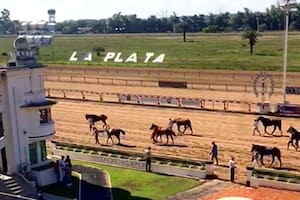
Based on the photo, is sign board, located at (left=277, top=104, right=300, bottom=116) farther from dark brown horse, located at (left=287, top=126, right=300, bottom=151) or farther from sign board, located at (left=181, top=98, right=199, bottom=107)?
dark brown horse, located at (left=287, top=126, right=300, bottom=151)

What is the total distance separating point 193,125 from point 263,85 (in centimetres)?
818

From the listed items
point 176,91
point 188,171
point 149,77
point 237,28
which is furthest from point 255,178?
point 237,28

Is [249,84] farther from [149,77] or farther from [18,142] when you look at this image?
[18,142]

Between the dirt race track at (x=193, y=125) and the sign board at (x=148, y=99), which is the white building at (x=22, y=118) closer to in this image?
the dirt race track at (x=193, y=125)

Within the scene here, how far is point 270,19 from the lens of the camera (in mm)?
155625

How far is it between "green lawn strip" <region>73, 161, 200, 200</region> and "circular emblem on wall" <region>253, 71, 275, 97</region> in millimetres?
19038

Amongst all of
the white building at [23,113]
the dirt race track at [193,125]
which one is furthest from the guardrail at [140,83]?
the white building at [23,113]

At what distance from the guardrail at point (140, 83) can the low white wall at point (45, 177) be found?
28.0m

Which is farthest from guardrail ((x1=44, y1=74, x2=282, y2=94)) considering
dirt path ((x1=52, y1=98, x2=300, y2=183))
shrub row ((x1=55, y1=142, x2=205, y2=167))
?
shrub row ((x1=55, y1=142, x2=205, y2=167))

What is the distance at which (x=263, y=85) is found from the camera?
43.7m

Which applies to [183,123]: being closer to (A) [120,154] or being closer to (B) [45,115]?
(A) [120,154]

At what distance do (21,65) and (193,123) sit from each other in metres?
16.4

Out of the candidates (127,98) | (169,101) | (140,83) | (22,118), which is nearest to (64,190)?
(22,118)

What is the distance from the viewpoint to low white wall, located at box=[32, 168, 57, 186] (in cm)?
2505
